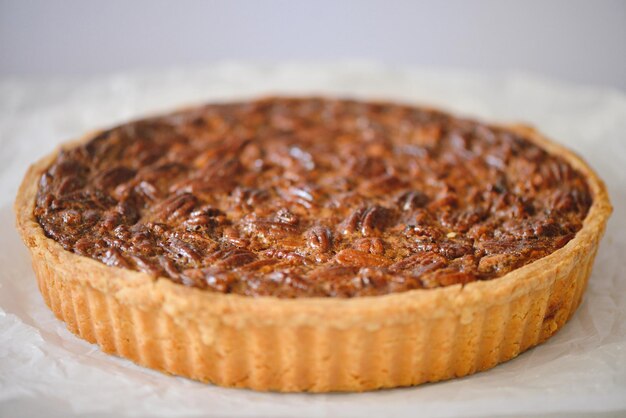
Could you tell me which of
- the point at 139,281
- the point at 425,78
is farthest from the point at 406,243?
the point at 425,78

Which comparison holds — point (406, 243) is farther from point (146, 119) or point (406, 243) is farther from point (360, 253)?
point (146, 119)

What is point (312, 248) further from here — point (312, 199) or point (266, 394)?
point (266, 394)

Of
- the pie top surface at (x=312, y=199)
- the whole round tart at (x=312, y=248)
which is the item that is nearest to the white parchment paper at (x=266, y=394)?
the whole round tart at (x=312, y=248)

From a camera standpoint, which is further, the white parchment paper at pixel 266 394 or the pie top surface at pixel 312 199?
the pie top surface at pixel 312 199

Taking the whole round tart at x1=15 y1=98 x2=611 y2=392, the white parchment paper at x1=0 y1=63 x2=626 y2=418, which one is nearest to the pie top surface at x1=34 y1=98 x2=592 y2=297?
the whole round tart at x1=15 y1=98 x2=611 y2=392

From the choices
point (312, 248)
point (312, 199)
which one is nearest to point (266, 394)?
point (312, 248)

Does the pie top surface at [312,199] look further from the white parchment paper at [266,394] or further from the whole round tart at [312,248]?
the white parchment paper at [266,394]

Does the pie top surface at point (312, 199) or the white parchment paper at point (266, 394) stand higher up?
the pie top surface at point (312, 199)
